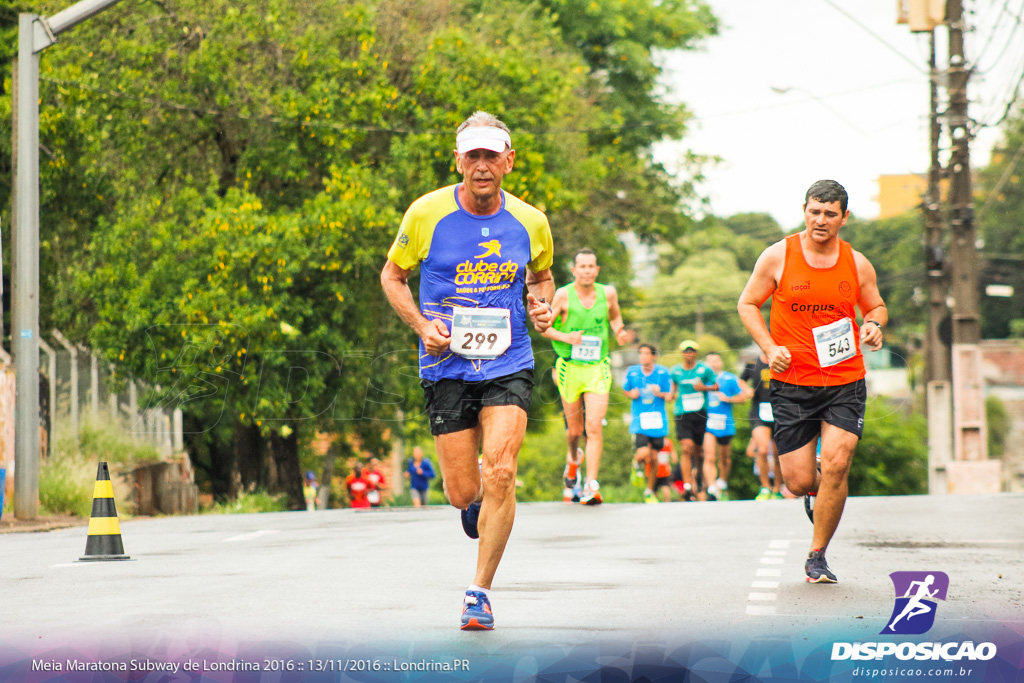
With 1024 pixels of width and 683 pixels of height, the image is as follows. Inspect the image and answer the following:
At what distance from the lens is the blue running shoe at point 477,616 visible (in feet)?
21.4

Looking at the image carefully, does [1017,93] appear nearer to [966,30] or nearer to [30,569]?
[966,30]

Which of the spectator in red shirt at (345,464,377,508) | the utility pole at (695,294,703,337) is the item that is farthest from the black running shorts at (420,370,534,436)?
the utility pole at (695,294,703,337)

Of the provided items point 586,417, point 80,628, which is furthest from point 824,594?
point 586,417

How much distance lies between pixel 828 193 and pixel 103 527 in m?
5.24

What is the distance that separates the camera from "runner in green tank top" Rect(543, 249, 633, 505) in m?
14.0

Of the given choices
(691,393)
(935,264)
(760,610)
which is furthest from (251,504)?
(760,610)

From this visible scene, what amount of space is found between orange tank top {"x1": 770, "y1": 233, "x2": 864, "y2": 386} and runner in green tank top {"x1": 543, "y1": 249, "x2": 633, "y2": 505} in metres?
5.33

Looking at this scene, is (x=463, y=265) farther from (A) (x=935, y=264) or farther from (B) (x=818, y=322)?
(A) (x=935, y=264)

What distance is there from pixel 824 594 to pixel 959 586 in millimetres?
843

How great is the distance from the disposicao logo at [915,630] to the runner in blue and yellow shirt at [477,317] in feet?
5.36

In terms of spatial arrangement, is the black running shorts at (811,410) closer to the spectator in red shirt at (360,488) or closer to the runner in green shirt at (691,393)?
the runner in green shirt at (691,393)

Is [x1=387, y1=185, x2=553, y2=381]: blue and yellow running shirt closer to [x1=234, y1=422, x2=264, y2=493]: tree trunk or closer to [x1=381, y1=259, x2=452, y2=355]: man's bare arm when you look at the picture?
[x1=381, y1=259, x2=452, y2=355]: man's bare arm

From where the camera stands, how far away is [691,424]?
1870cm

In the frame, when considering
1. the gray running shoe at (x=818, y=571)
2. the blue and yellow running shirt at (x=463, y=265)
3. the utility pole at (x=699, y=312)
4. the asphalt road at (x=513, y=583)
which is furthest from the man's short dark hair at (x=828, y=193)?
the utility pole at (x=699, y=312)
